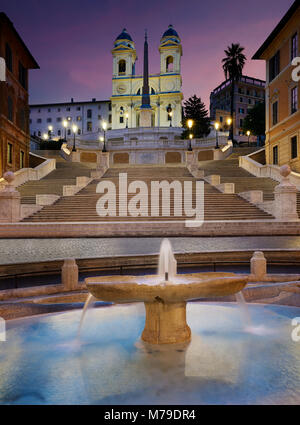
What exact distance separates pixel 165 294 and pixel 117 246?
870 centimetres

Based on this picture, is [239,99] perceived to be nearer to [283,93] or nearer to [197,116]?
[197,116]

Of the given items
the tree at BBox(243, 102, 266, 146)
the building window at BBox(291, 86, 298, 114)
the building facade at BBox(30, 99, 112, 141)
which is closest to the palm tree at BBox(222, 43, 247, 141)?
the tree at BBox(243, 102, 266, 146)

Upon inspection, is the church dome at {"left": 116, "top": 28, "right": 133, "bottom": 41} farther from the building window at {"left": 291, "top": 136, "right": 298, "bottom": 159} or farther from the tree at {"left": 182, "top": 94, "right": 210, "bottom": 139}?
the building window at {"left": 291, "top": 136, "right": 298, "bottom": 159}

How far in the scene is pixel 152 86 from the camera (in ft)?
293

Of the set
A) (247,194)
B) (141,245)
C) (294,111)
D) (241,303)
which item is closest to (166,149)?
(294,111)

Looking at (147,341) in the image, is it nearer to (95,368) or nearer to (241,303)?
(95,368)

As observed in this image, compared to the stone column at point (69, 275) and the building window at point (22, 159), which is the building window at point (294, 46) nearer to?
the building window at point (22, 159)

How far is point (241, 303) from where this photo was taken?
646 centimetres

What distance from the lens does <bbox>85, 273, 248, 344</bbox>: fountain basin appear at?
4566 mm

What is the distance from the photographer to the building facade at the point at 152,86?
8681cm

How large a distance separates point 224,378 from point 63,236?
1186 centimetres

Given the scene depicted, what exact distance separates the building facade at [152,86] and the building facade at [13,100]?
4927 centimetres

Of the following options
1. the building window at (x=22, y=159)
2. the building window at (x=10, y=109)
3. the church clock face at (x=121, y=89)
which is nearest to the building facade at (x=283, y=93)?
the building window at (x=10, y=109)

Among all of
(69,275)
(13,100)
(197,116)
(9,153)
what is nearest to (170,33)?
(197,116)
